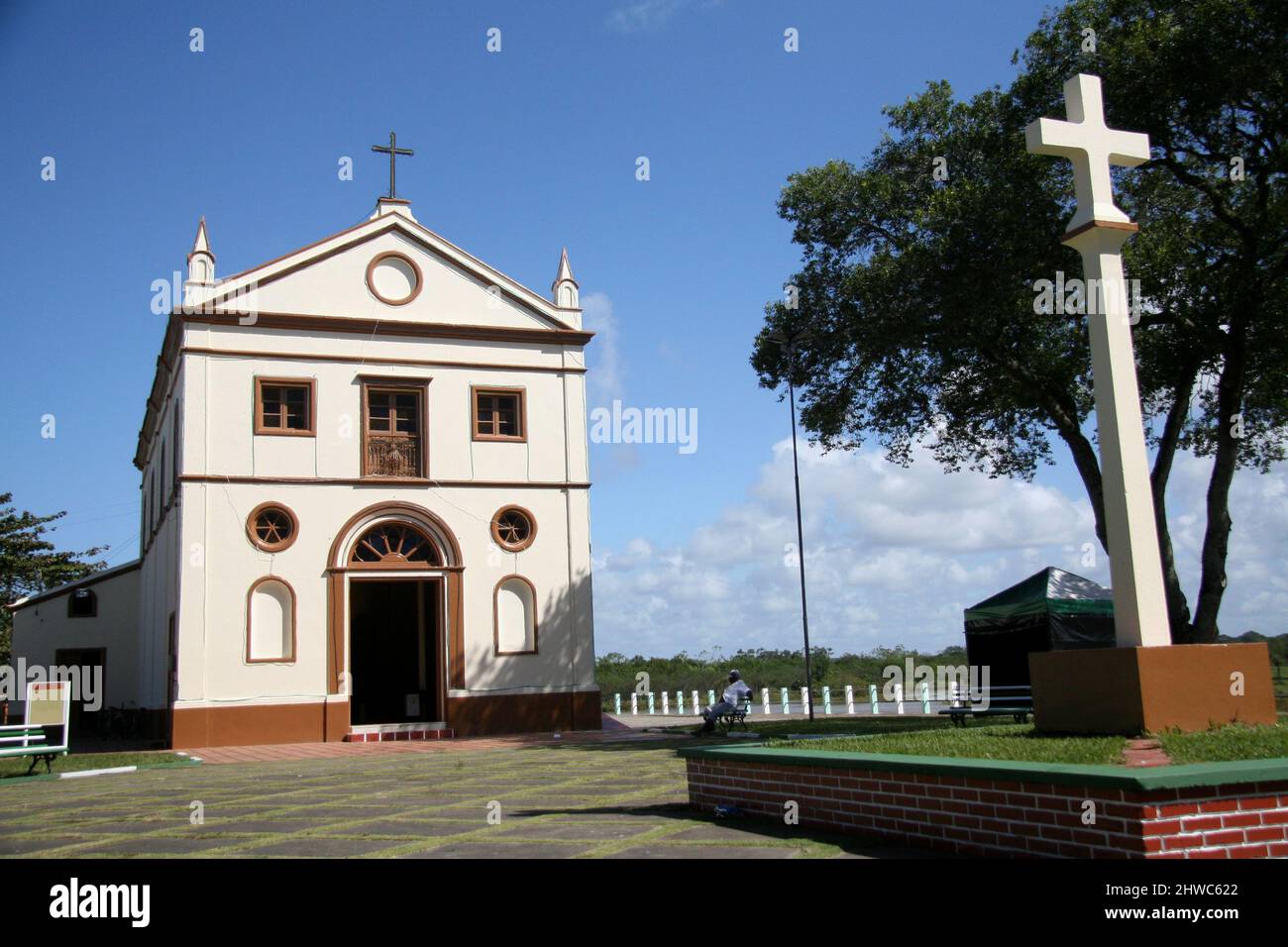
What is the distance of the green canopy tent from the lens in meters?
19.5

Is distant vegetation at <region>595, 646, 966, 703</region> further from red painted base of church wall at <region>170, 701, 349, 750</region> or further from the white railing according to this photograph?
red painted base of church wall at <region>170, 701, 349, 750</region>

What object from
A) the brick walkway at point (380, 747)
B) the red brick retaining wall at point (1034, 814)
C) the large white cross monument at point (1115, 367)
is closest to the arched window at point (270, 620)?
the brick walkway at point (380, 747)

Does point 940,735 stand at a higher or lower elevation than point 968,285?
lower

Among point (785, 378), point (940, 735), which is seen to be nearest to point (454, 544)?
point (785, 378)

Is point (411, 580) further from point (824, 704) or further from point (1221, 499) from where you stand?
point (1221, 499)

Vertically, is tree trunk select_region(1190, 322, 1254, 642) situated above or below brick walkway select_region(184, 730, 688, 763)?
above

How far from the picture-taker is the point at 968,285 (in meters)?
17.8

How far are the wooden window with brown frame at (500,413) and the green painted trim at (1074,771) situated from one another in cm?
1663

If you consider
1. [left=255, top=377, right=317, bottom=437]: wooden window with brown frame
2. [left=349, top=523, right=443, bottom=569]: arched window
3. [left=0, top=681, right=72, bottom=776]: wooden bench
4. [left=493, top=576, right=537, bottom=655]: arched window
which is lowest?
[left=0, top=681, right=72, bottom=776]: wooden bench

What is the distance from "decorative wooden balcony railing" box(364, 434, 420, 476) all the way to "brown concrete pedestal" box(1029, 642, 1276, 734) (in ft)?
54.7

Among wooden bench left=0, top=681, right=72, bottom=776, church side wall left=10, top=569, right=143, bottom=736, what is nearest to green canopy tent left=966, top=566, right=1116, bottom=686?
wooden bench left=0, top=681, right=72, bottom=776

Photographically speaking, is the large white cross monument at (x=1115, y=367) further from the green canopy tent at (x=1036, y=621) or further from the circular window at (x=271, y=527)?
the circular window at (x=271, y=527)

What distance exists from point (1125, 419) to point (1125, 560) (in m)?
1.05
